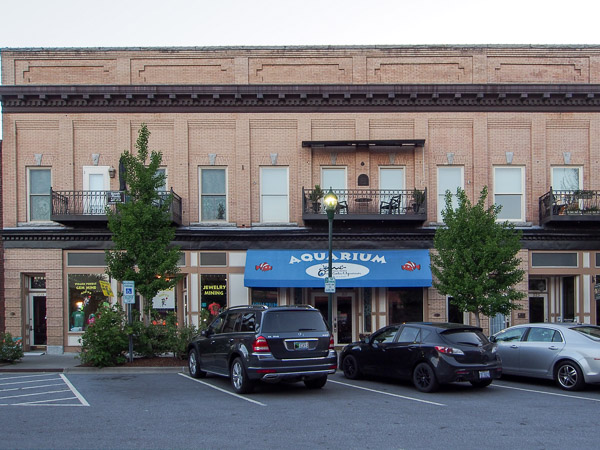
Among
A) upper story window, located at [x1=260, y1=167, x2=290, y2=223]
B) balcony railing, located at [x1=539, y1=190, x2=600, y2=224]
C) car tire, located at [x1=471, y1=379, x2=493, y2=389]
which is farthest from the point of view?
upper story window, located at [x1=260, y1=167, x2=290, y2=223]

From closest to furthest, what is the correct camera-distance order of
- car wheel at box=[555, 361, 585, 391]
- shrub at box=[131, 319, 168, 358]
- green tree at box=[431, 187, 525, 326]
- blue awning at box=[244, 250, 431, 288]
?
car wheel at box=[555, 361, 585, 391], shrub at box=[131, 319, 168, 358], green tree at box=[431, 187, 525, 326], blue awning at box=[244, 250, 431, 288]

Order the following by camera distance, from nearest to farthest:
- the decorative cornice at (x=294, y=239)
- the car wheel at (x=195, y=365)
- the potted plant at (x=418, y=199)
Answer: the car wheel at (x=195, y=365) → the potted plant at (x=418, y=199) → the decorative cornice at (x=294, y=239)

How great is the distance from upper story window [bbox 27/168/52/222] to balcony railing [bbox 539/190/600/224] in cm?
1764

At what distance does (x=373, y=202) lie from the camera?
2197 centimetres

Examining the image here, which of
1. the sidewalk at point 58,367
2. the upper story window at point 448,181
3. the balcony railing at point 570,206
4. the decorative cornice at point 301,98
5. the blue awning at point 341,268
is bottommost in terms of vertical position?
the sidewalk at point 58,367

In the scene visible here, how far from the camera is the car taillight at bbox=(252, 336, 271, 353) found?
1183 centimetres

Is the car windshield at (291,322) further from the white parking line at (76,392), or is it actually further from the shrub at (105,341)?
the shrub at (105,341)

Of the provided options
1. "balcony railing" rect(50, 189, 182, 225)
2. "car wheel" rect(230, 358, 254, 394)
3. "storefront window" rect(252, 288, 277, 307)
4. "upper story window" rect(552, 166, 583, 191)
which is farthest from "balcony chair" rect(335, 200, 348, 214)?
"car wheel" rect(230, 358, 254, 394)

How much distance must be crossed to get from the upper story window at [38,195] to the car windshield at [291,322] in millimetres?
13225

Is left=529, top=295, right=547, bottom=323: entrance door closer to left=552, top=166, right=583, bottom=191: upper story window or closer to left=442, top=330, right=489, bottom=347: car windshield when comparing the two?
left=552, top=166, right=583, bottom=191: upper story window

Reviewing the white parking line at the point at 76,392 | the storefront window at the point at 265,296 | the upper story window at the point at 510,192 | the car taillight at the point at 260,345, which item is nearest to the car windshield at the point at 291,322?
the car taillight at the point at 260,345

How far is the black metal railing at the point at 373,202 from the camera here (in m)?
21.4

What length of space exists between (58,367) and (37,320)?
18.6 feet

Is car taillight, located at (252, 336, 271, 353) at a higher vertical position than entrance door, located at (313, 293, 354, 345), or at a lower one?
higher
